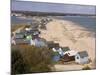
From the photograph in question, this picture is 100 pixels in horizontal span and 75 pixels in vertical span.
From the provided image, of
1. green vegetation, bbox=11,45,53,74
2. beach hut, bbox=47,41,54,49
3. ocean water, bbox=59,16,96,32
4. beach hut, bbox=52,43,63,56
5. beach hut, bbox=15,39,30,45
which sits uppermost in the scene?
ocean water, bbox=59,16,96,32

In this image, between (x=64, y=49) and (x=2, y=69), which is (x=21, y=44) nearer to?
(x=2, y=69)

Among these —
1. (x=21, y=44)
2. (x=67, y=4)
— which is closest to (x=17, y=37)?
(x=21, y=44)

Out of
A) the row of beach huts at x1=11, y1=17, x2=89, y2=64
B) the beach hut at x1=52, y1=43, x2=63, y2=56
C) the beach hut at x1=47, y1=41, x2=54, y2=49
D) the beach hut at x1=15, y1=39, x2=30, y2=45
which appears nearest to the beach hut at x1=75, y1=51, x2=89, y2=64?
the row of beach huts at x1=11, y1=17, x2=89, y2=64

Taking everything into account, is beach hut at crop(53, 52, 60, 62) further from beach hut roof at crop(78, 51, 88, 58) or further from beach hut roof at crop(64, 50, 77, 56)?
beach hut roof at crop(78, 51, 88, 58)

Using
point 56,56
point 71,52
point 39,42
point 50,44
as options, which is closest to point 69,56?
point 71,52

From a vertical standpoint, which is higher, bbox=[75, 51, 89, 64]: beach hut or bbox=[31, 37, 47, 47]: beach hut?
bbox=[31, 37, 47, 47]: beach hut

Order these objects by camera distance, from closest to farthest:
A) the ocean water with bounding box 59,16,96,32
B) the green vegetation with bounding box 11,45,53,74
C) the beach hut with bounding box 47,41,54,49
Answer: the green vegetation with bounding box 11,45,53,74 < the beach hut with bounding box 47,41,54,49 < the ocean water with bounding box 59,16,96,32

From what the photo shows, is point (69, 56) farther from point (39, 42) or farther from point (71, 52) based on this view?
point (39, 42)
